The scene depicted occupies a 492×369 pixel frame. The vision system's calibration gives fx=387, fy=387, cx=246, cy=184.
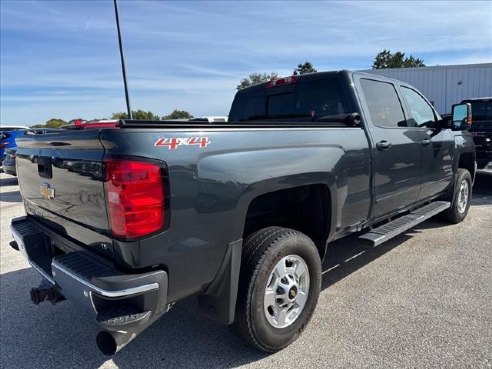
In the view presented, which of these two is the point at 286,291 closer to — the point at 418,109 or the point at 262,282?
the point at 262,282

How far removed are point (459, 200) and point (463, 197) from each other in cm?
23

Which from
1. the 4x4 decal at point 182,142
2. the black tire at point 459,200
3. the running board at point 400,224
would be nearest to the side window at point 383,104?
the running board at point 400,224

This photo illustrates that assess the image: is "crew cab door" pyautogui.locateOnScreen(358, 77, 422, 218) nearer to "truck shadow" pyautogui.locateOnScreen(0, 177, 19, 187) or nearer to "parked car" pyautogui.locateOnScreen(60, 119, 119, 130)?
"parked car" pyautogui.locateOnScreen(60, 119, 119, 130)

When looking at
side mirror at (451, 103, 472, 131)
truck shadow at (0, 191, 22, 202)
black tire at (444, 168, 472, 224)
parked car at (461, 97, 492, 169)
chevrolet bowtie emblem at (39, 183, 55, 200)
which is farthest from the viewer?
truck shadow at (0, 191, 22, 202)

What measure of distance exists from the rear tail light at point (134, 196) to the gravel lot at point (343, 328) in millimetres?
1225

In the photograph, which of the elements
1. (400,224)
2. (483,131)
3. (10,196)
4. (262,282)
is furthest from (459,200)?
(10,196)

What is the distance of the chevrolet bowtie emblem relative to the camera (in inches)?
105

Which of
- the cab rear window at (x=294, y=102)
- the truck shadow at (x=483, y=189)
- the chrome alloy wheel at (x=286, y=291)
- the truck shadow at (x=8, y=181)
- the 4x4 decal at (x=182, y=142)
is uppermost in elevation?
the cab rear window at (x=294, y=102)

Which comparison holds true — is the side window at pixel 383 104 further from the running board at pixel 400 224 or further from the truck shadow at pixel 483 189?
the truck shadow at pixel 483 189

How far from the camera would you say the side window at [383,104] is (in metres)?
3.78

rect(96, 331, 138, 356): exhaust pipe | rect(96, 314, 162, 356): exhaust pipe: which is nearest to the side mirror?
rect(96, 314, 162, 356): exhaust pipe

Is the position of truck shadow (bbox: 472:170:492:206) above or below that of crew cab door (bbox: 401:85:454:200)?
below

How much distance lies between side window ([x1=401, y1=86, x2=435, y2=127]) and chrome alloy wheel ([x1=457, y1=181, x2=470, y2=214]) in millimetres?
1432

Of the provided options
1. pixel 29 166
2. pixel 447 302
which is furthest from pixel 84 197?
pixel 447 302
